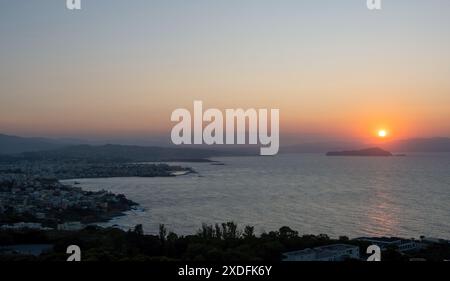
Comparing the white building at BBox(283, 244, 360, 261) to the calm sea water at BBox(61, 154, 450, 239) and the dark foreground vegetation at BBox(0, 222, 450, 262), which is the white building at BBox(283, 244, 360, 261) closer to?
the dark foreground vegetation at BBox(0, 222, 450, 262)

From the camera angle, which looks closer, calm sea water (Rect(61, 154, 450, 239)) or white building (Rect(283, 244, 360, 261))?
white building (Rect(283, 244, 360, 261))

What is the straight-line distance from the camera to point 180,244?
16.7 feet

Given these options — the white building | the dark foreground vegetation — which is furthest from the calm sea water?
the white building

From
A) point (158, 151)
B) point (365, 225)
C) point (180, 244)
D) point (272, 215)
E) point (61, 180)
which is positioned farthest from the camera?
point (61, 180)

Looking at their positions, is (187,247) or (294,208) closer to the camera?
(187,247)

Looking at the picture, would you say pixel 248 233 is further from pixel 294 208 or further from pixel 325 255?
pixel 294 208

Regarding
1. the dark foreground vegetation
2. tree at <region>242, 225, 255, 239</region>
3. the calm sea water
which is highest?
the dark foreground vegetation

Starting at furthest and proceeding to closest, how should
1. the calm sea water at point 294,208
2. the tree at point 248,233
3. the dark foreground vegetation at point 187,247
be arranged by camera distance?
the calm sea water at point 294,208
the tree at point 248,233
the dark foreground vegetation at point 187,247

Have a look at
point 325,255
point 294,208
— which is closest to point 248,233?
point 325,255

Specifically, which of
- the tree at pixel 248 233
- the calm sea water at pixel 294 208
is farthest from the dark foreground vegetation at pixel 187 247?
the calm sea water at pixel 294 208

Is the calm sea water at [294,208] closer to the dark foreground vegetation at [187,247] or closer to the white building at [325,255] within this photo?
the dark foreground vegetation at [187,247]
